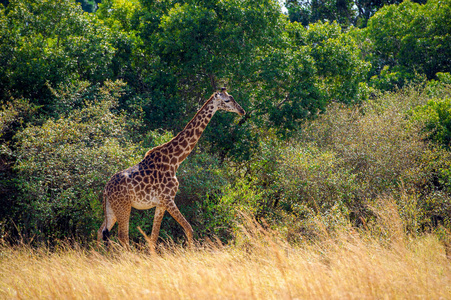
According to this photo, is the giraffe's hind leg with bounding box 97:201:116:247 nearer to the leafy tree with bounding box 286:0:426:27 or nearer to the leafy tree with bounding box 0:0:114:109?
the leafy tree with bounding box 0:0:114:109

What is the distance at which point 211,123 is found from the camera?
1362cm

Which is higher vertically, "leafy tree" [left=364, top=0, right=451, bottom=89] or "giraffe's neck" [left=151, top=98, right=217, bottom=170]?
"leafy tree" [left=364, top=0, right=451, bottom=89]

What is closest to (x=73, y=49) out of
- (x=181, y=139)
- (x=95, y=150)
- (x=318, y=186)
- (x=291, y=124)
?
(x=95, y=150)

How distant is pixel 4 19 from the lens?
1320cm

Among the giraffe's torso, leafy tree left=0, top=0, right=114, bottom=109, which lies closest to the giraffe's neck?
Answer: the giraffe's torso

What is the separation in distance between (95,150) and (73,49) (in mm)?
4439

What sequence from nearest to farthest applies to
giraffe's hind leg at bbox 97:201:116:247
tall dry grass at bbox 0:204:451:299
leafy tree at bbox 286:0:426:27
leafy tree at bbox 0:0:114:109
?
tall dry grass at bbox 0:204:451:299
giraffe's hind leg at bbox 97:201:116:247
leafy tree at bbox 0:0:114:109
leafy tree at bbox 286:0:426:27

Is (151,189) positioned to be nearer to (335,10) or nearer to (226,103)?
(226,103)

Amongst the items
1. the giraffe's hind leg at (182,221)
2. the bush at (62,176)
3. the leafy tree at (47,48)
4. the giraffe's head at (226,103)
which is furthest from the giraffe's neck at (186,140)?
the leafy tree at (47,48)

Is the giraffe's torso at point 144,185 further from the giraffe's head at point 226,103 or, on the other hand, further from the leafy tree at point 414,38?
the leafy tree at point 414,38

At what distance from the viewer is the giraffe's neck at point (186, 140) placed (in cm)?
933

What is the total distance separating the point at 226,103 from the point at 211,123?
4215mm

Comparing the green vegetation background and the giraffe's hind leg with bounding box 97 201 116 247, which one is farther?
the green vegetation background

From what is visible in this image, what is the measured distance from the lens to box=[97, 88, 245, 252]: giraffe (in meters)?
8.89
